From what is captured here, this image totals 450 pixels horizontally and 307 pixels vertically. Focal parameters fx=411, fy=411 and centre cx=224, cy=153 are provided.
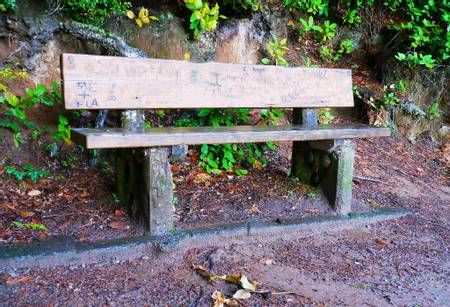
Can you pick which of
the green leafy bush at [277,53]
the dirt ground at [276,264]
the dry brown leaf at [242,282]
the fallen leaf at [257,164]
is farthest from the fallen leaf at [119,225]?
the green leafy bush at [277,53]

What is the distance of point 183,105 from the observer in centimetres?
301

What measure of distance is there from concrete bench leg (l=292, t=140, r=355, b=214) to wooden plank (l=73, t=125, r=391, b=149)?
145 millimetres

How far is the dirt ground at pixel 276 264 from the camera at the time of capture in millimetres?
2199

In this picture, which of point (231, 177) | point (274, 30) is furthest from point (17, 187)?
point (274, 30)

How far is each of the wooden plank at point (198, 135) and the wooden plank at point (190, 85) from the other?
0.23m

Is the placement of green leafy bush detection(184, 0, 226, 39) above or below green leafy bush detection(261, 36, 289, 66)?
above

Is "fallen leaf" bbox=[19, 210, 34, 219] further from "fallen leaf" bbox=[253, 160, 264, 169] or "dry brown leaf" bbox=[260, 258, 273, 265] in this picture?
"fallen leaf" bbox=[253, 160, 264, 169]

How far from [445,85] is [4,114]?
568 centimetres

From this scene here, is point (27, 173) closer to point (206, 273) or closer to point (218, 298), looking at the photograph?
point (206, 273)

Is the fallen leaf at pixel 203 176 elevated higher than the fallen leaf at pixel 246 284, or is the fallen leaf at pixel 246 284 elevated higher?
the fallen leaf at pixel 203 176

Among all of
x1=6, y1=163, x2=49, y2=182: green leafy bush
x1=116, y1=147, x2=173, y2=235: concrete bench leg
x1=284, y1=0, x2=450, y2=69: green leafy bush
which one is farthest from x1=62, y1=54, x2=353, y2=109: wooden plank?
x1=284, y1=0, x2=450, y2=69: green leafy bush

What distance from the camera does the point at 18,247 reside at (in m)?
2.44

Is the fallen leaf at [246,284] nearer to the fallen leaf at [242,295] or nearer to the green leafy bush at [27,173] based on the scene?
the fallen leaf at [242,295]

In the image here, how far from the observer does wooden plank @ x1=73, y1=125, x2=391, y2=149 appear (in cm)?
240
